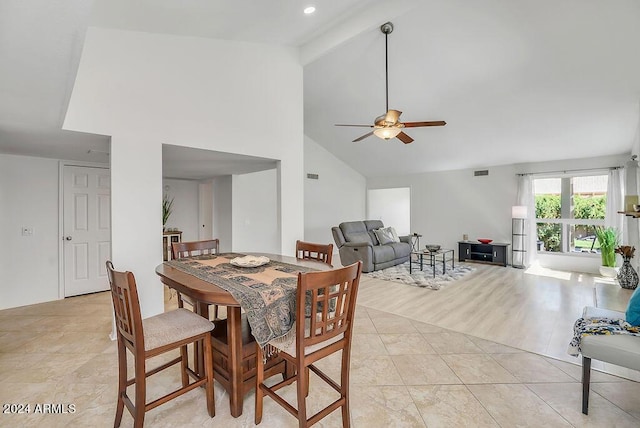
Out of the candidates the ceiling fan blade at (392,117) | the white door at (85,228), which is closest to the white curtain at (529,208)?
the ceiling fan blade at (392,117)

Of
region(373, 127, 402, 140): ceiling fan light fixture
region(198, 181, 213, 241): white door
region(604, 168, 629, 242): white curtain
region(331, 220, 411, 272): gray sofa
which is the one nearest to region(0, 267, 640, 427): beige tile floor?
region(373, 127, 402, 140): ceiling fan light fixture

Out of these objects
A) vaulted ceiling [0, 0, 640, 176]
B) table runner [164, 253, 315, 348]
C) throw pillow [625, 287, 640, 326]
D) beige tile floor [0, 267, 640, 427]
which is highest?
vaulted ceiling [0, 0, 640, 176]

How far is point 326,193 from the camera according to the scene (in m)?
8.00

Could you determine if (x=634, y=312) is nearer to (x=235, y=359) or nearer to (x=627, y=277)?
(x=235, y=359)

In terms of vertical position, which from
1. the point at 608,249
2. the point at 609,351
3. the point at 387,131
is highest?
the point at 387,131

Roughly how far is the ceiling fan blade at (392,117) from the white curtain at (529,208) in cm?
456

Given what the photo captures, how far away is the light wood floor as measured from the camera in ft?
9.76

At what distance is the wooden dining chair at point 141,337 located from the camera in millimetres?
1514

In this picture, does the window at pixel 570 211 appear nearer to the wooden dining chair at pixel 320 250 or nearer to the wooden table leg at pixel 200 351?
the wooden dining chair at pixel 320 250

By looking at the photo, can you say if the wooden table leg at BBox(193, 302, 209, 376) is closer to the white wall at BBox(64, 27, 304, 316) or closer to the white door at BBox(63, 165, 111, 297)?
the white wall at BBox(64, 27, 304, 316)

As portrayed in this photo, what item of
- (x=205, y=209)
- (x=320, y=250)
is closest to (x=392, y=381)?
(x=320, y=250)

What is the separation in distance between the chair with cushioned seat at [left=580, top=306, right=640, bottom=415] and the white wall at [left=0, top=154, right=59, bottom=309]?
18.8ft

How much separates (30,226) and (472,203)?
323 inches

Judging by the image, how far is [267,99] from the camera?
4000 millimetres
